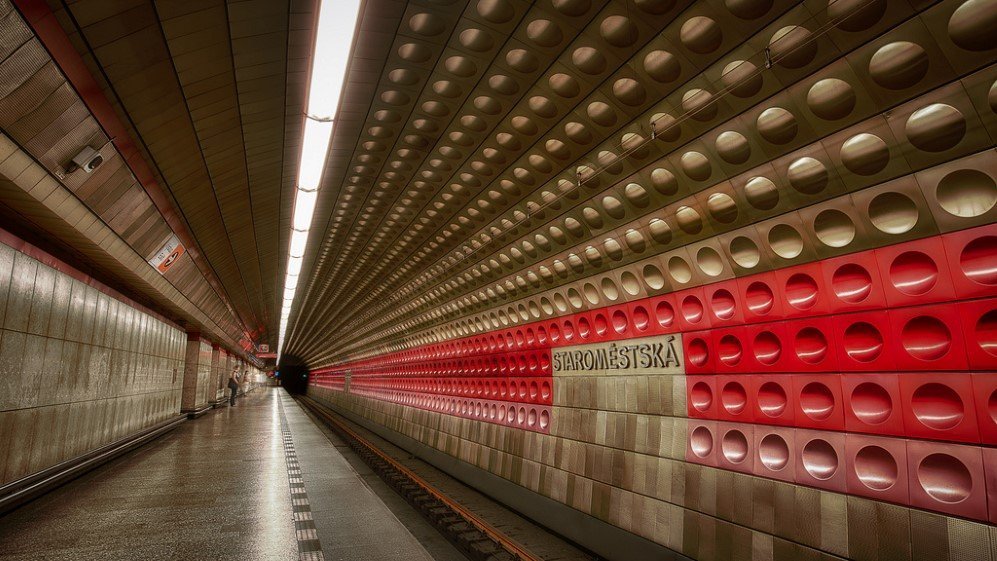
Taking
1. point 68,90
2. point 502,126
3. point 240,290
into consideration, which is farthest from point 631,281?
point 240,290

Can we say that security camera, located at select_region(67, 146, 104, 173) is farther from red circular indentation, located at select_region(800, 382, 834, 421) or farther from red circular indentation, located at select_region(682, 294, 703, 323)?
red circular indentation, located at select_region(800, 382, 834, 421)

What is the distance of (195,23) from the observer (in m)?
4.37

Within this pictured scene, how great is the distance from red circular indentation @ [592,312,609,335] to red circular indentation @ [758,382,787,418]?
7.25 ft

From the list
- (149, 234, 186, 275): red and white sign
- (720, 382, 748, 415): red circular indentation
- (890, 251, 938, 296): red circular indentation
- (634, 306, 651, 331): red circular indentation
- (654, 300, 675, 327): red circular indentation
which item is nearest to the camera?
(890, 251, 938, 296): red circular indentation

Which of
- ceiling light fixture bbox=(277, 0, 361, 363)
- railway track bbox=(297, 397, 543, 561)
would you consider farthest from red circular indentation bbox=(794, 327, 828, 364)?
ceiling light fixture bbox=(277, 0, 361, 363)

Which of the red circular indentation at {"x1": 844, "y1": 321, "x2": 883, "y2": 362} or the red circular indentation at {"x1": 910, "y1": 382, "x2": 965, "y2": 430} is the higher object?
the red circular indentation at {"x1": 844, "y1": 321, "x2": 883, "y2": 362}

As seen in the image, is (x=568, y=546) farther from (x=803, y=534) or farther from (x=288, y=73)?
(x=288, y=73)

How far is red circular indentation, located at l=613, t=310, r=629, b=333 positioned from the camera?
238 inches

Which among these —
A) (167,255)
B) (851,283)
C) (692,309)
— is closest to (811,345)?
(851,283)

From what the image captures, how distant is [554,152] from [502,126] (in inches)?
27.3

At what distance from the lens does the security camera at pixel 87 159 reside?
5245 mm

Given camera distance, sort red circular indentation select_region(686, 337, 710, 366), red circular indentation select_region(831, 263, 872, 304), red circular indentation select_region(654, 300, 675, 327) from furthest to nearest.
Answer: red circular indentation select_region(654, 300, 675, 327) → red circular indentation select_region(686, 337, 710, 366) → red circular indentation select_region(831, 263, 872, 304)

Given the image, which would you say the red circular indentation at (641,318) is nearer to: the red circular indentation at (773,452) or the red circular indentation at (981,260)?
the red circular indentation at (773,452)

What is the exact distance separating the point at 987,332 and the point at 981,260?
1.45 ft
